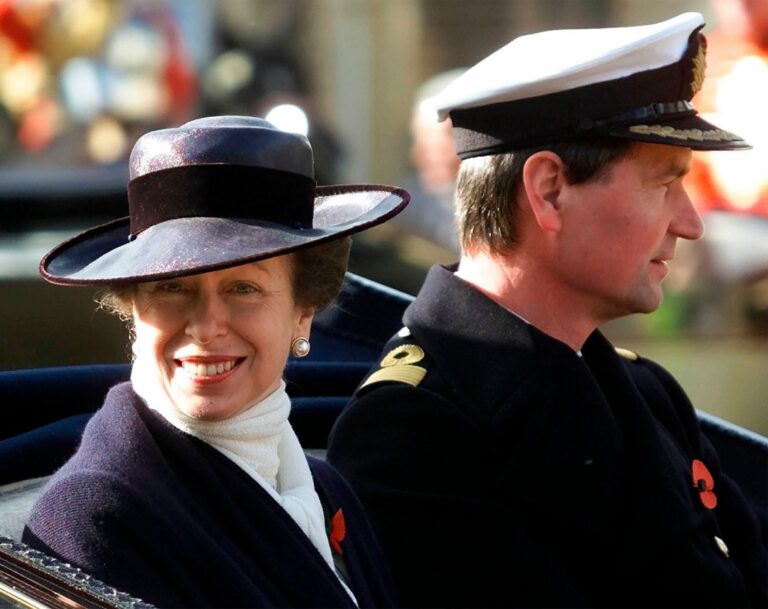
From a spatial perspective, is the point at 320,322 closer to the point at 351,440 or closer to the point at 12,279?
the point at 351,440

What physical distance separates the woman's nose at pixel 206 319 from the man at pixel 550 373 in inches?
22.5

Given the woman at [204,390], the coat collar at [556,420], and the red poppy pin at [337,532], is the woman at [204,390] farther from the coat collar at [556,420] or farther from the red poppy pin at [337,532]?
the coat collar at [556,420]

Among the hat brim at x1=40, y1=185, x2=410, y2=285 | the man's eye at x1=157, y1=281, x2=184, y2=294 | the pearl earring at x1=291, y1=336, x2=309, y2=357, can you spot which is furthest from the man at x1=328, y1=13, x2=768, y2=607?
the man's eye at x1=157, y1=281, x2=184, y2=294

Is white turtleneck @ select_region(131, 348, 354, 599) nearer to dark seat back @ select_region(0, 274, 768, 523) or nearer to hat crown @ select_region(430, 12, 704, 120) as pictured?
dark seat back @ select_region(0, 274, 768, 523)

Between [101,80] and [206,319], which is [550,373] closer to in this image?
[206,319]

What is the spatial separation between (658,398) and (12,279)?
14.5 feet

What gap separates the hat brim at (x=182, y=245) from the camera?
2484 millimetres

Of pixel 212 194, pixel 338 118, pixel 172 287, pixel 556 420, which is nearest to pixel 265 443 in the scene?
pixel 172 287

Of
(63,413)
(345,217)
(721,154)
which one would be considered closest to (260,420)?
(345,217)

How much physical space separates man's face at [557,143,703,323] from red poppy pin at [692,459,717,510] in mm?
364

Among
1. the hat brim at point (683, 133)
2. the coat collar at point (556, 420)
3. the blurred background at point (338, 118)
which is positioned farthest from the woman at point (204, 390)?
the blurred background at point (338, 118)

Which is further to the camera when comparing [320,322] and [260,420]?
[320,322]

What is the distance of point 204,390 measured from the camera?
2602mm

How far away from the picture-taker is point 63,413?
3100 millimetres
